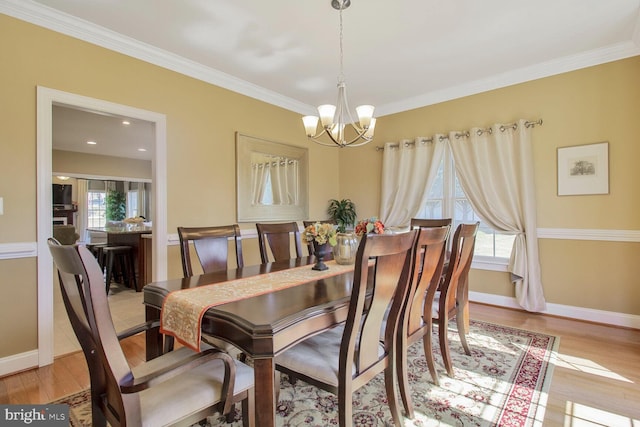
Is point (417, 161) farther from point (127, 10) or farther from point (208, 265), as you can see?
point (127, 10)

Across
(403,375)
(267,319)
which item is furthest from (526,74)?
(267,319)

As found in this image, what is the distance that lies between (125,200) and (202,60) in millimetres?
8165

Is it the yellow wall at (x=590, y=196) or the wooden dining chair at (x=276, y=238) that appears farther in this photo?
the yellow wall at (x=590, y=196)

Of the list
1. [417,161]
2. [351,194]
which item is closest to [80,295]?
[417,161]

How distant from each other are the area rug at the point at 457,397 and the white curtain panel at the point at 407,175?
215 centimetres

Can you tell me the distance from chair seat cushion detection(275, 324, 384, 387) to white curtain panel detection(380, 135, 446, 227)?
118 inches

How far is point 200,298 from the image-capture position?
59.4 inches

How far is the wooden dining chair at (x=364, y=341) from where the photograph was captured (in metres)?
1.32

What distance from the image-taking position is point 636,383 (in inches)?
82.7

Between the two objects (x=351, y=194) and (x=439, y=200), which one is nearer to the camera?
(x=439, y=200)

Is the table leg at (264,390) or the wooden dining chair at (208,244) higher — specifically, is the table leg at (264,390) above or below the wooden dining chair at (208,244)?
below

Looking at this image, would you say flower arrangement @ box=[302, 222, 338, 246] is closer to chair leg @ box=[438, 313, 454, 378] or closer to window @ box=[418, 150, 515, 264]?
chair leg @ box=[438, 313, 454, 378]

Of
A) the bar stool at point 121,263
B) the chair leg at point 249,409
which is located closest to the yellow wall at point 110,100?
the bar stool at point 121,263

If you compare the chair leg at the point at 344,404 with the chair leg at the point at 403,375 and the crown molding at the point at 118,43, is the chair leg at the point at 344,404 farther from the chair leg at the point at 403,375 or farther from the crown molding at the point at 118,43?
the crown molding at the point at 118,43
